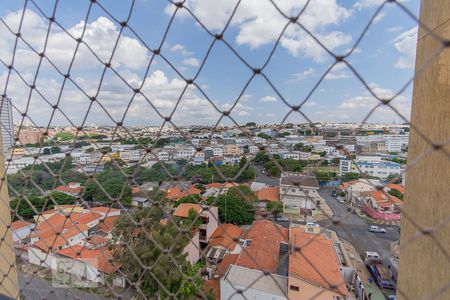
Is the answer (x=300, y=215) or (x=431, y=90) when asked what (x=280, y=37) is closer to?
(x=431, y=90)

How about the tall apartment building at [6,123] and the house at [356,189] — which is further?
the house at [356,189]

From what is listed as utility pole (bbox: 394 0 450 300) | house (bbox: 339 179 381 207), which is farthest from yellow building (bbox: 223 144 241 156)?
utility pole (bbox: 394 0 450 300)

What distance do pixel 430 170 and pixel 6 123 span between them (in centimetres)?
113

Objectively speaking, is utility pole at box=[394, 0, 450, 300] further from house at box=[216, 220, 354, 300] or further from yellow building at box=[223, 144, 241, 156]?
yellow building at box=[223, 144, 241, 156]

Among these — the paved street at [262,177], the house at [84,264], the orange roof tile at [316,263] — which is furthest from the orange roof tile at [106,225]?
the orange roof tile at [316,263]

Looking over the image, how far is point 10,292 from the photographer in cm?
77

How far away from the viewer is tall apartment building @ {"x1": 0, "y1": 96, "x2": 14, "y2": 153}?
0.84 metres

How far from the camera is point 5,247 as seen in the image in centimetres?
76

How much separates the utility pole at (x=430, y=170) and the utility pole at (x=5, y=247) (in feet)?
3.18

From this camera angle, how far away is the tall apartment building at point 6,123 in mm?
837

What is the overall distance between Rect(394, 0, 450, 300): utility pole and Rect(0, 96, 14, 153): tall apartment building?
3.47 feet

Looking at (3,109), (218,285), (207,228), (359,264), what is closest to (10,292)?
(3,109)

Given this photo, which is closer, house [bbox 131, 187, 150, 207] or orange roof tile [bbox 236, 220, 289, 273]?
house [bbox 131, 187, 150, 207]

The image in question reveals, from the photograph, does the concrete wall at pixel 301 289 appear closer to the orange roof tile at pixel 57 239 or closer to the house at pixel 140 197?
the house at pixel 140 197
